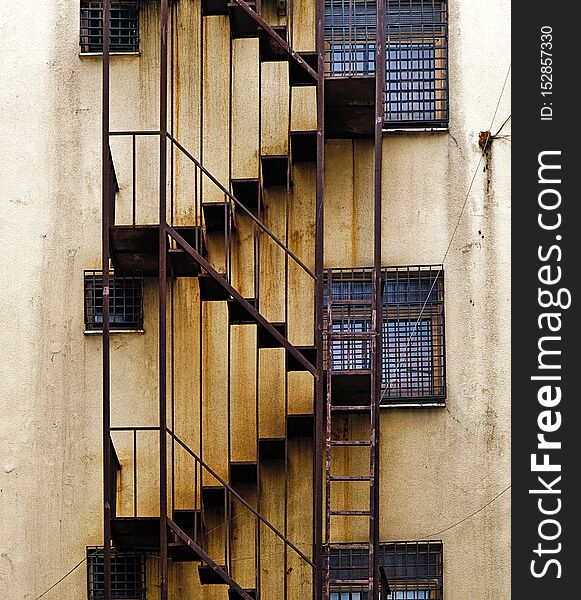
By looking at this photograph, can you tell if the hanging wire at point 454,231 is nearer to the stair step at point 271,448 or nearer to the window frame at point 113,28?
the stair step at point 271,448

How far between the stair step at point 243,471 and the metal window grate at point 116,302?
177 cm

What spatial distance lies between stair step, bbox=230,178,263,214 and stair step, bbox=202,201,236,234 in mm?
147

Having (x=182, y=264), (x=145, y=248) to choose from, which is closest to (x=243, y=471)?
(x=182, y=264)

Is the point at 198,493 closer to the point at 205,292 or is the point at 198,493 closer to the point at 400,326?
the point at 205,292

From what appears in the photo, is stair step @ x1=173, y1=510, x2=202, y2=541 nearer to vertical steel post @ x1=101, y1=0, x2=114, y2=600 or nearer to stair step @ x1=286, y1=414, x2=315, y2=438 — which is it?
vertical steel post @ x1=101, y1=0, x2=114, y2=600

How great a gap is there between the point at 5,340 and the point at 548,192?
574 cm

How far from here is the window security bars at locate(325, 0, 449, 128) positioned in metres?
11.4

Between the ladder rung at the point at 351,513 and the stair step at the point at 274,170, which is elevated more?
the stair step at the point at 274,170

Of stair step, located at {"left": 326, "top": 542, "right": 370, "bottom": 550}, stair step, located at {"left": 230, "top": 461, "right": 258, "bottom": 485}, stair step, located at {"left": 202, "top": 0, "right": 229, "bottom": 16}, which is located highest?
stair step, located at {"left": 202, "top": 0, "right": 229, "bottom": 16}

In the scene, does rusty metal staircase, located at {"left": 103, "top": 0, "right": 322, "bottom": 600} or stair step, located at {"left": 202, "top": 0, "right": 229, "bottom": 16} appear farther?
stair step, located at {"left": 202, "top": 0, "right": 229, "bottom": 16}

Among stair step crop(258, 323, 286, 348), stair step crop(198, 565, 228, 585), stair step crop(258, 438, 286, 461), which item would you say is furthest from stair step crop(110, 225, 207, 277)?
stair step crop(198, 565, 228, 585)

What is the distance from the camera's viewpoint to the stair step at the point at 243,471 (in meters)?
10.6

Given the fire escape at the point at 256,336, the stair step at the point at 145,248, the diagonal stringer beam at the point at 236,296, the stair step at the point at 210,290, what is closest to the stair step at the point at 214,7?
the fire escape at the point at 256,336

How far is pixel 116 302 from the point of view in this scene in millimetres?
11164
